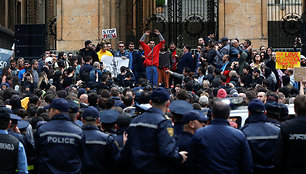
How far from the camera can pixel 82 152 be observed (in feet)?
24.5

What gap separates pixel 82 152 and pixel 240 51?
37.0ft

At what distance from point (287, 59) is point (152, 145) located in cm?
1218

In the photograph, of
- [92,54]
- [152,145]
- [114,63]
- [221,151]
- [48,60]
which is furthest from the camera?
[48,60]

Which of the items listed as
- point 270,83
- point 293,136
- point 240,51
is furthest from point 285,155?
point 240,51

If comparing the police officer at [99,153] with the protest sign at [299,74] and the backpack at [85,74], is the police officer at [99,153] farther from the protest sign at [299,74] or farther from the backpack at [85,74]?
the backpack at [85,74]

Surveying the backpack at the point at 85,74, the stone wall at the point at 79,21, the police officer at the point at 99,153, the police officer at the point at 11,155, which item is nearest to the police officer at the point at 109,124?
the police officer at the point at 99,153

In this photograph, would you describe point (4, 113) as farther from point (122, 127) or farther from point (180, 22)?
point (180, 22)

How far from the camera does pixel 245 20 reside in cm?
2359

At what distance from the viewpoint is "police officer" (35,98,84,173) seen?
24.2 ft

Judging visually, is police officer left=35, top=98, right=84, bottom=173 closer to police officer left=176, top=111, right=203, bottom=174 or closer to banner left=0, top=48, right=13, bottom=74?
police officer left=176, top=111, right=203, bottom=174

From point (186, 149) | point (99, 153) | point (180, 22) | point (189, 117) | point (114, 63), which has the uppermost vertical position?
point (180, 22)

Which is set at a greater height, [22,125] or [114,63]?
[114,63]

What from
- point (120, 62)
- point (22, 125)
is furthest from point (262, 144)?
point (120, 62)

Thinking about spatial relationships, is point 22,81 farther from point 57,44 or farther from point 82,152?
point 82,152
